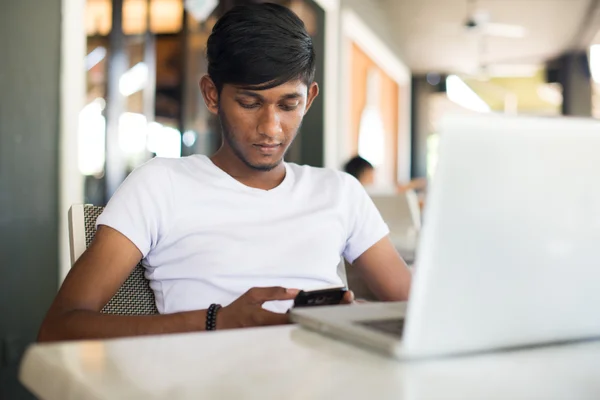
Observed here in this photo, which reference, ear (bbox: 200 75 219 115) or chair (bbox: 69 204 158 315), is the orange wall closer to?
ear (bbox: 200 75 219 115)

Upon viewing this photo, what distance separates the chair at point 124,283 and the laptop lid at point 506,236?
784 millimetres

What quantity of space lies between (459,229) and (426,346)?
115 millimetres

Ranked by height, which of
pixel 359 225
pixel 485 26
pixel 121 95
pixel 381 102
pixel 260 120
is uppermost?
pixel 485 26

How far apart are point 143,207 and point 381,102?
10.5 m

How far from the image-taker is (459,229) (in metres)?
0.62

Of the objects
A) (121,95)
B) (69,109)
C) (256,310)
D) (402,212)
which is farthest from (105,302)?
(121,95)

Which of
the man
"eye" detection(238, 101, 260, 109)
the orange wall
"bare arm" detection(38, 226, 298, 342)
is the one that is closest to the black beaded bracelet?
"bare arm" detection(38, 226, 298, 342)

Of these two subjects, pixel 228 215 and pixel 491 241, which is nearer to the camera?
pixel 491 241

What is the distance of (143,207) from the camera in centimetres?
128

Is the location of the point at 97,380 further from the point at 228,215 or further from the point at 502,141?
the point at 228,215

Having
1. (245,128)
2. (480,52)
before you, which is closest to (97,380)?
(245,128)

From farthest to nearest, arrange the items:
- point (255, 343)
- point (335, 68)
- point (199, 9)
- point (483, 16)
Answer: point (483, 16)
point (335, 68)
point (199, 9)
point (255, 343)

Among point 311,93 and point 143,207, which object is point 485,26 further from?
point 143,207

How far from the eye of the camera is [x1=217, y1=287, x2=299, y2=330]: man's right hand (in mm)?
1002
